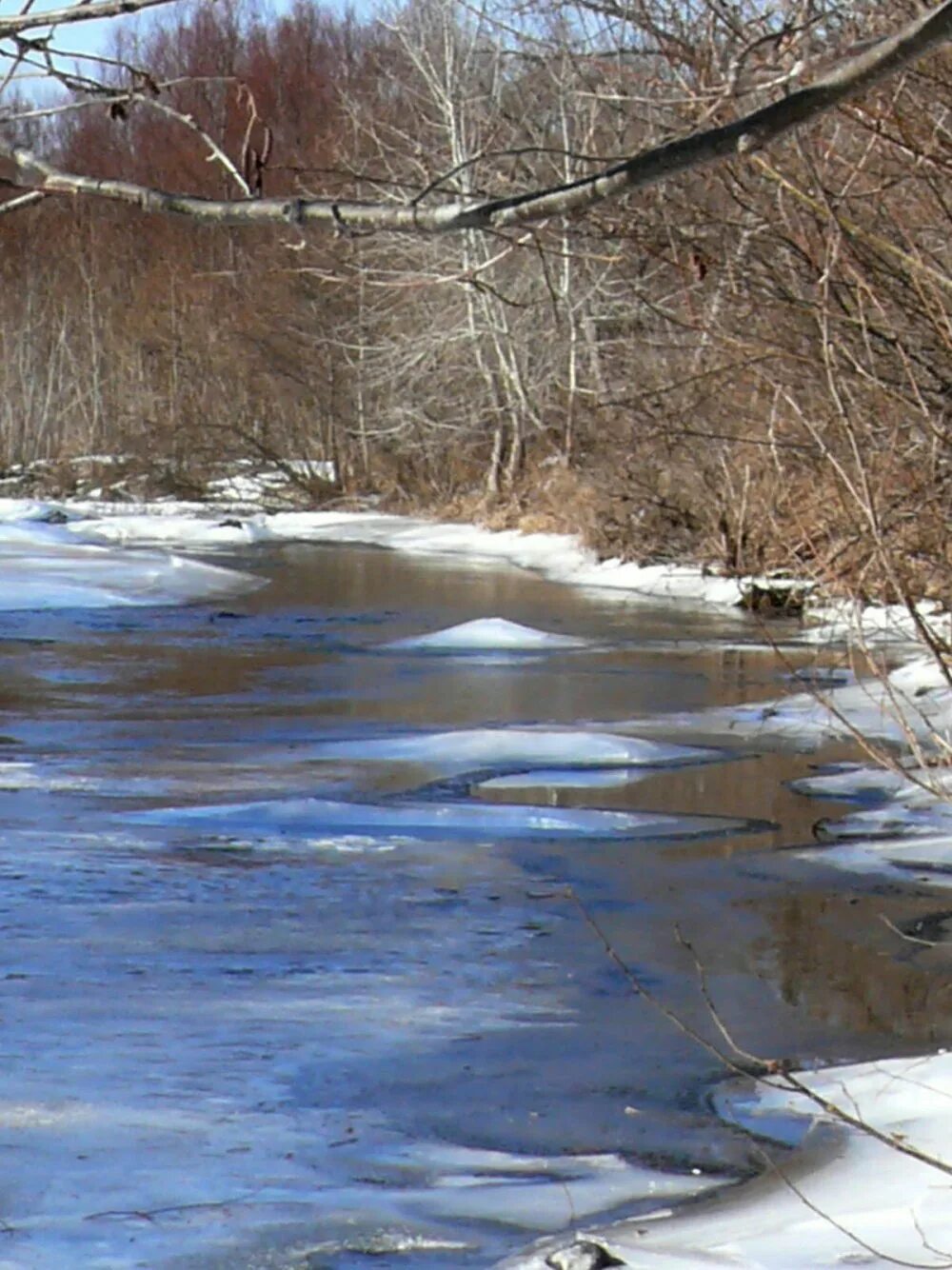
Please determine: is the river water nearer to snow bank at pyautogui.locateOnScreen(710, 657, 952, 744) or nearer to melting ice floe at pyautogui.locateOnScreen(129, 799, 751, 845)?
melting ice floe at pyautogui.locateOnScreen(129, 799, 751, 845)

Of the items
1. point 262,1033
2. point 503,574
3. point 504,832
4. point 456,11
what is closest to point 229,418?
point 456,11

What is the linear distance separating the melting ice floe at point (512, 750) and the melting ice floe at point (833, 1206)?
5.41m

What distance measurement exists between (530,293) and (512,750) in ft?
65.0

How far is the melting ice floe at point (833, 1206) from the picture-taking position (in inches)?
163

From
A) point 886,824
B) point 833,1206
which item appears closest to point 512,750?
point 886,824

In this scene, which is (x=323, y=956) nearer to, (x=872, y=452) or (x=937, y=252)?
(x=872, y=452)

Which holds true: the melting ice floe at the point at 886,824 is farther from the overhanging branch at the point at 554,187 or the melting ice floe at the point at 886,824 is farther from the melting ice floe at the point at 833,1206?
the overhanging branch at the point at 554,187

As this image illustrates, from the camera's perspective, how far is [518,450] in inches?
1371

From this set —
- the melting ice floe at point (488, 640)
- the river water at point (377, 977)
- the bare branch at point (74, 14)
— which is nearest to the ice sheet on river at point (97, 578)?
the melting ice floe at point (488, 640)

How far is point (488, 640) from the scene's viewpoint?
1652 centimetres

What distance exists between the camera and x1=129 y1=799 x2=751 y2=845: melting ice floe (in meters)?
9.03

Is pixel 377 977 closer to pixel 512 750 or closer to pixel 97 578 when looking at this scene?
pixel 512 750

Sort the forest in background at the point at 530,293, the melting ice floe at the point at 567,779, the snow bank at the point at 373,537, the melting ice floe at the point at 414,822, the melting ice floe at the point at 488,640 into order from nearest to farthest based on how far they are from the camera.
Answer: the forest in background at the point at 530,293 < the melting ice floe at the point at 414,822 < the melting ice floe at the point at 567,779 < the melting ice floe at the point at 488,640 < the snow bank at the point at 373,537

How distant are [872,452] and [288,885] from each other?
279 cm
